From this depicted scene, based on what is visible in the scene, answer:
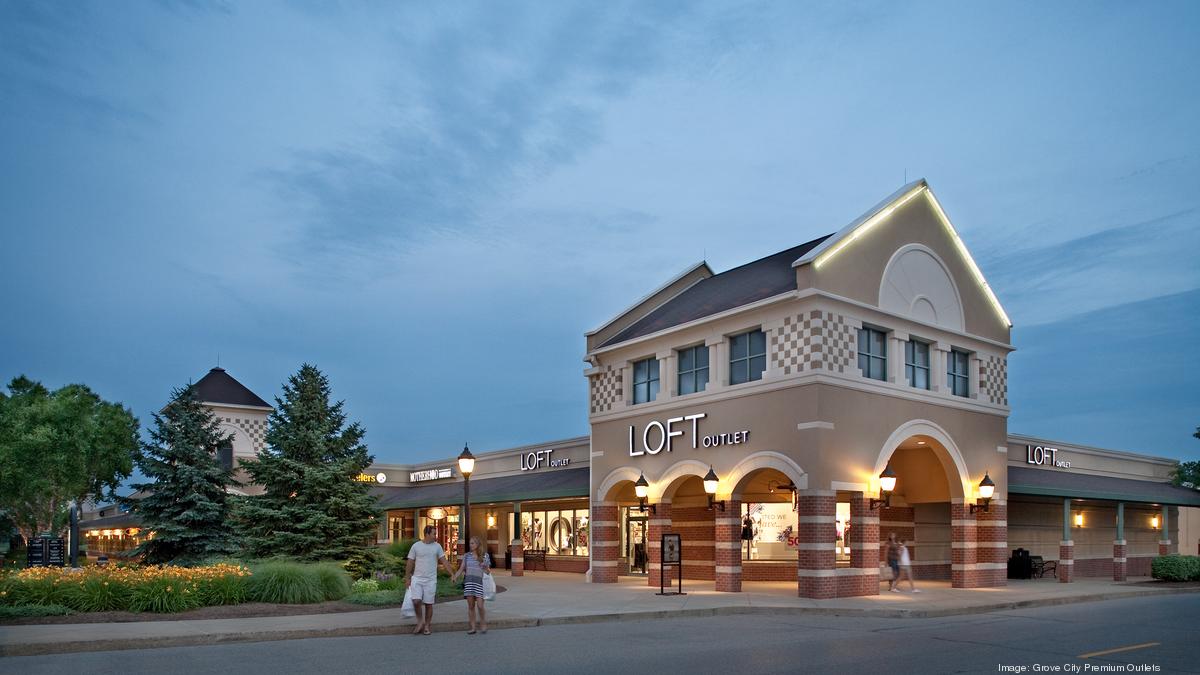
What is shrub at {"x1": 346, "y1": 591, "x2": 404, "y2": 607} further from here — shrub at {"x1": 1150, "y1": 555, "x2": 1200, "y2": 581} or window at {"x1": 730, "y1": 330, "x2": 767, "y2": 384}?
shrub at {"x1": 1150, "y1": 555, "x2": 1200, "y2": 581}

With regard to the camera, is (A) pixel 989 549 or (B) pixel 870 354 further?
(A) pixel 989 549

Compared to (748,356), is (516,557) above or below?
below

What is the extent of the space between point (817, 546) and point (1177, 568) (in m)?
Result: 14.7

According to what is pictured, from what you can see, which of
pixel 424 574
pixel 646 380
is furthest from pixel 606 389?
pixel 424 574

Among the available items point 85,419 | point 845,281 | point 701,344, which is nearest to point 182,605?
point 701,344

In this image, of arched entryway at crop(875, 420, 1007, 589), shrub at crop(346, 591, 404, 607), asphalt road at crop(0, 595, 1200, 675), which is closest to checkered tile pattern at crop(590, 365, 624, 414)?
arched entryway at crop(875, 420, 1007, 589)

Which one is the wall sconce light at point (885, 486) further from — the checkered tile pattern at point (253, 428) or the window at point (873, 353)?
the checkered tile pattern at point (253, 428)

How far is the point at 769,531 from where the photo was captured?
3067 centimetres

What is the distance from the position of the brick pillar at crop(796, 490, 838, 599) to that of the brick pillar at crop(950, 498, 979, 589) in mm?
5590

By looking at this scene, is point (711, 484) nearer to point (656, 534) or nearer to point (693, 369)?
point (656, 534)

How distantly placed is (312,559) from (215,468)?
6080 millimetres

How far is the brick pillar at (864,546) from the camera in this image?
24781 millimetres

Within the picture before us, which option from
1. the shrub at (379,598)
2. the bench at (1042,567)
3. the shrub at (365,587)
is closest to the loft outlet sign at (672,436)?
the shrub at (365,587)

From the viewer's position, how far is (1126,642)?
1541cm
